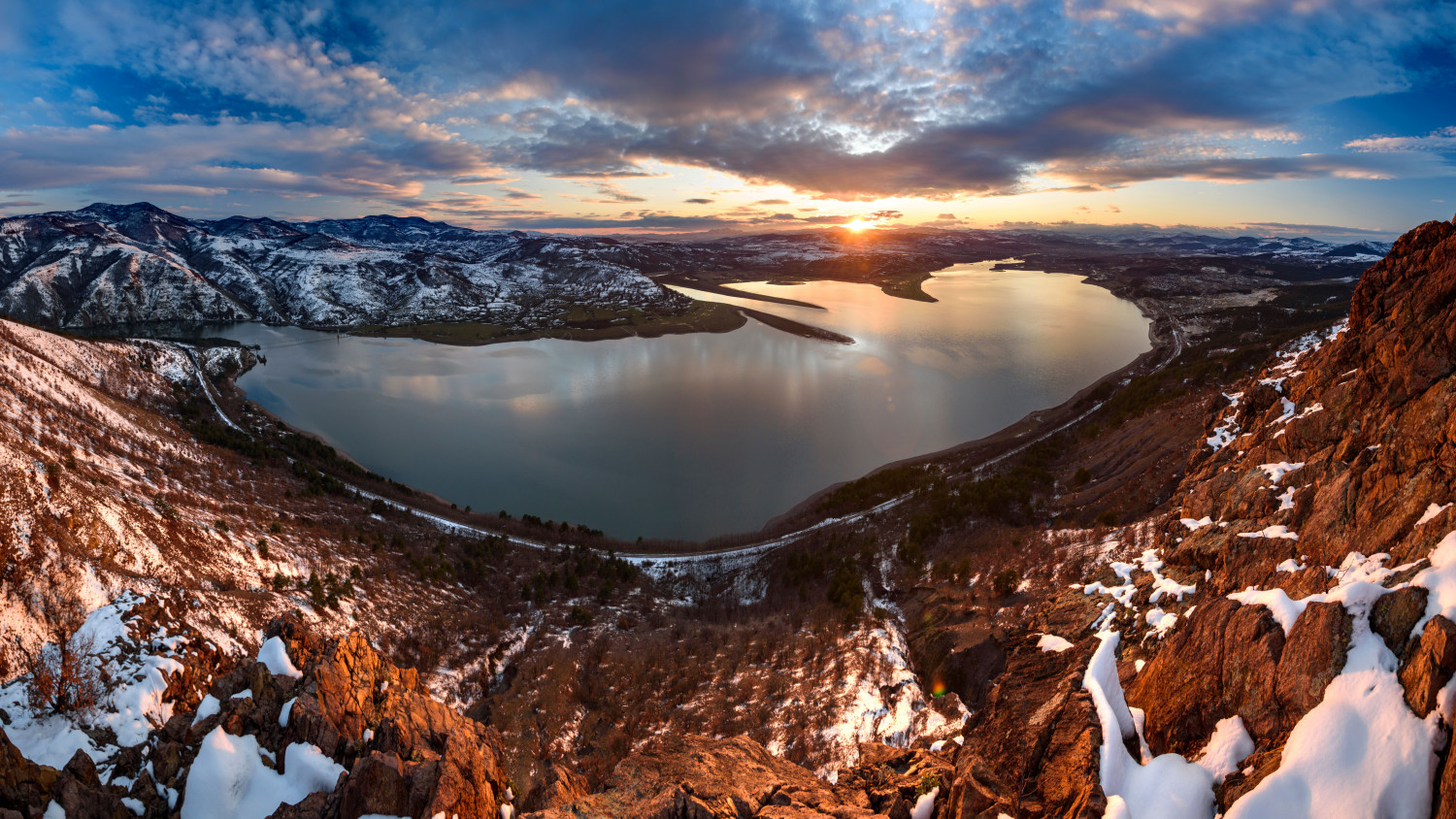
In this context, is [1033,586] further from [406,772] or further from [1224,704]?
[406,772]

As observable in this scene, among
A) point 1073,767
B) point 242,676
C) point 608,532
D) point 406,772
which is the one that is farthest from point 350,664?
point 608,532

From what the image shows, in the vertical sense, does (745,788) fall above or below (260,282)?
below

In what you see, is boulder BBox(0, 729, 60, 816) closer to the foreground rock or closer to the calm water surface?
the foreground rock

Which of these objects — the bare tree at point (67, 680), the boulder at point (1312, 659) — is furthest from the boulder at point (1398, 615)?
the bare tree at point (67, 680)

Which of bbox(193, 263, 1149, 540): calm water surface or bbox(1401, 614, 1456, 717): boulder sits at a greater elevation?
bbox(1401, 614, 1456, 717): boulder

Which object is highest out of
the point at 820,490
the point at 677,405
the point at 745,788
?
the point at 677,405

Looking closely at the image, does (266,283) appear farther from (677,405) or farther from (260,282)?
(677,405)

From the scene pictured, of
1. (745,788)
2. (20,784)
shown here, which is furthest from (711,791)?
(20,784)

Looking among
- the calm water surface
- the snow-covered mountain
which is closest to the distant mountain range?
the snow-covered mountain

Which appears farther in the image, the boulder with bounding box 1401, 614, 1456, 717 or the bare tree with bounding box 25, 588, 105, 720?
the bare tree with bounding box 25, 588, 105, 720
